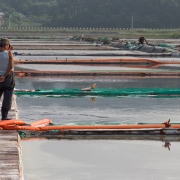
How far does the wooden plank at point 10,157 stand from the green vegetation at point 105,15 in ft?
447

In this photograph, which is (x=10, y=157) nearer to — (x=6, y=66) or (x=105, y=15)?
(x=6, y=66)

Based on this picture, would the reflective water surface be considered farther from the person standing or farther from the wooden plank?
the person standing

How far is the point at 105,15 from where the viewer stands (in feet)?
500

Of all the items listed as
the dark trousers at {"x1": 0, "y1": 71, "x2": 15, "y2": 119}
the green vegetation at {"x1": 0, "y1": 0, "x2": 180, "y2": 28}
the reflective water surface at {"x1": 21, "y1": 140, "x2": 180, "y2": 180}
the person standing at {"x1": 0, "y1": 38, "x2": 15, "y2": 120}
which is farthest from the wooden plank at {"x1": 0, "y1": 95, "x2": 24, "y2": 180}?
the green vegetation at {"x1": 0, "y1": 0, "x2": 180, "y2": 28}

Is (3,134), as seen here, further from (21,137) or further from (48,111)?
(48,111)

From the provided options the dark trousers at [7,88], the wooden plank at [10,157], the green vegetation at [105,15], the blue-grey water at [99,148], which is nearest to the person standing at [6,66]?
the dark trousers at [7,88]

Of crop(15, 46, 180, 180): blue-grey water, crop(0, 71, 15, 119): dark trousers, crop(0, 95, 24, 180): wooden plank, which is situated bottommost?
crop(15, 46, 180, 180): blue-grey water

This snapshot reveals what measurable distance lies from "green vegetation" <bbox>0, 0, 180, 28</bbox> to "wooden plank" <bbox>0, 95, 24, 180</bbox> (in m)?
136

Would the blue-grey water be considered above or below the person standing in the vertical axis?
below

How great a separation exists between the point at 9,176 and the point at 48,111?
A: 8185 millimetres

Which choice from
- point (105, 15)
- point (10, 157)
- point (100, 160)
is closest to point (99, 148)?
point (100, 160)

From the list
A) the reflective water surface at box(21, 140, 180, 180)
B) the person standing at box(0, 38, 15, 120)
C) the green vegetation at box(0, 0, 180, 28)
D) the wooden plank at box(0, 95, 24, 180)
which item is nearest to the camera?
the wooden plank at box(0, 95, 24, 180)

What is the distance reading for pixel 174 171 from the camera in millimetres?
11031

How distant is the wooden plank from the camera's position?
9.47 m
